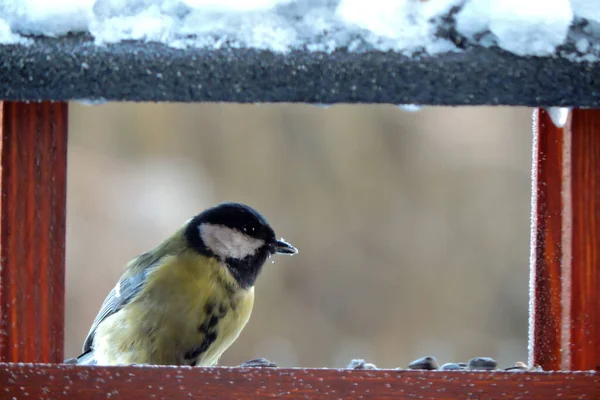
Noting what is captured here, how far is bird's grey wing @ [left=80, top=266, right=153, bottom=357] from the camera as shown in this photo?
68.4 inches

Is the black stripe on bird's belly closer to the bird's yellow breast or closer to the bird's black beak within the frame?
the bird's yellow breast

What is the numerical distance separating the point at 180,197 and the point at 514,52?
3551 millimetres

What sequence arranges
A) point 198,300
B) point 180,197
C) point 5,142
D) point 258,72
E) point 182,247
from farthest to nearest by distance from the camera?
point 180,197 → point 182,247 → point 198,300 → point 5,142 → point 258,72

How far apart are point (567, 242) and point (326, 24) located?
0.44m

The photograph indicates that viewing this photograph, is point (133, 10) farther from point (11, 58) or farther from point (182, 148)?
point (182, 148)

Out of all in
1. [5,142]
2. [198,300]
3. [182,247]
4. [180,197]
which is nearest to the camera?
[5,142]

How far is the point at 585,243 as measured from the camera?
1.23 meters

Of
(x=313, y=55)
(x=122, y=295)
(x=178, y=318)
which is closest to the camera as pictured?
(x=313, y=55)

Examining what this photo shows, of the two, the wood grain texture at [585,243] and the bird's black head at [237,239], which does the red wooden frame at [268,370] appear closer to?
the wood grain texture at [585,243]

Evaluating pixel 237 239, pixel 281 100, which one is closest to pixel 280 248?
pixel 237 239

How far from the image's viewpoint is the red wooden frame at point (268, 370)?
117cm

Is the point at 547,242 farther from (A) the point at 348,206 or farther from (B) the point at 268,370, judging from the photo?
(A) the point at 348,206

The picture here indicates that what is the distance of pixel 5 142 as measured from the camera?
4.07 ft

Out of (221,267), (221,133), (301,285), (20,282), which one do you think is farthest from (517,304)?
(20,282)
